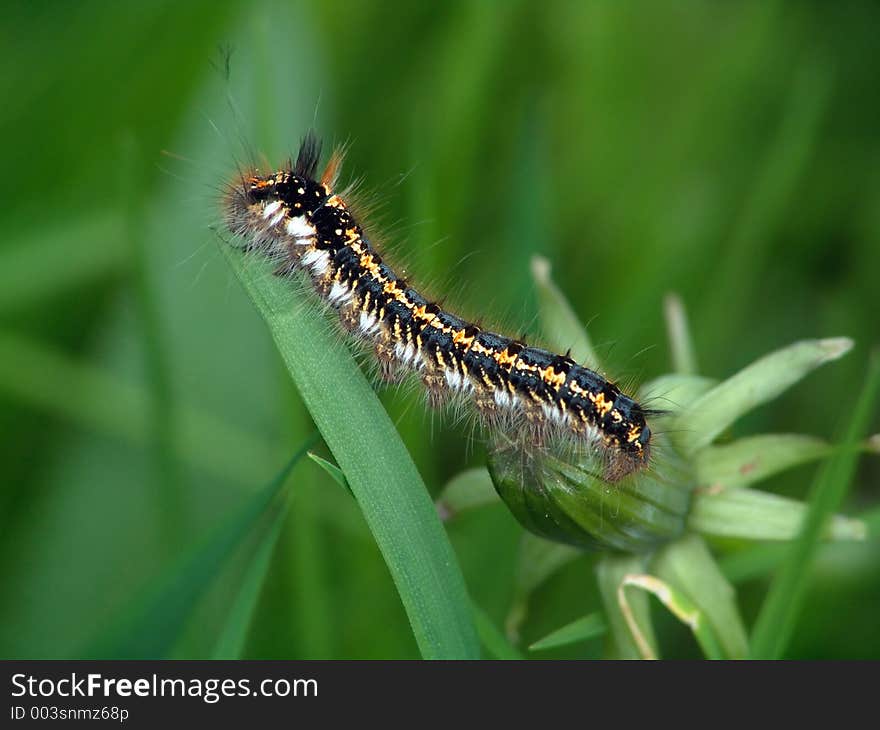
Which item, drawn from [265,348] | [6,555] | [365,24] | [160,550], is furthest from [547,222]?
[6,555]

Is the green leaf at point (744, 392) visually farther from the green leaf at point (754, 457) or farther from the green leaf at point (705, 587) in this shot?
the green leaf at point (705, 587)

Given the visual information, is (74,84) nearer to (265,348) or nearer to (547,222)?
(265,348)

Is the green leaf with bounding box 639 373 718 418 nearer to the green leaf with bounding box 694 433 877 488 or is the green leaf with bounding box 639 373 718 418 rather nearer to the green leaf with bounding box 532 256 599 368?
the green leaf with bounding box 694 433 877 488

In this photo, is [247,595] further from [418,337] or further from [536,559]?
[418,337]

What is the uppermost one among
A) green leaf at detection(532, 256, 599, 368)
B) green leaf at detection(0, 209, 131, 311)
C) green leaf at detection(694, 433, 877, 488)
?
green leaf at detection(0, 209, 131, 311)

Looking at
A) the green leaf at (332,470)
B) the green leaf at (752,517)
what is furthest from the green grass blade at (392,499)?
the green leaf at (752,517)

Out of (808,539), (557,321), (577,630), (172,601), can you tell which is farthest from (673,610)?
(172,601)

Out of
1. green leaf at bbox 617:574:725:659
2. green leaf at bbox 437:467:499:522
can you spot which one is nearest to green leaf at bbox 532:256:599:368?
green leaf at bbox 437:467:499:522

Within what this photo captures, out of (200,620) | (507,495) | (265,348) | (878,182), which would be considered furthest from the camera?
(878,182)
